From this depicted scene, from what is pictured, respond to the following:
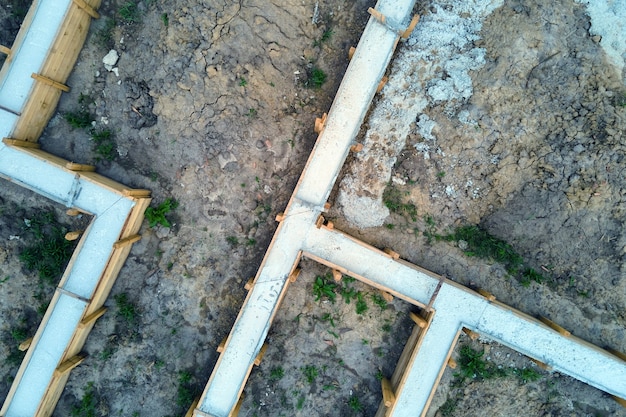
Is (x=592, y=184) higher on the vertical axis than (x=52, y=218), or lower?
higher

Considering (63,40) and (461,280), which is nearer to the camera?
(63,40)

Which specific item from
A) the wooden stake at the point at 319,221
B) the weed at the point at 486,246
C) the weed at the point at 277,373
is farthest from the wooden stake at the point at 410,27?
the weed at the point at 277,373

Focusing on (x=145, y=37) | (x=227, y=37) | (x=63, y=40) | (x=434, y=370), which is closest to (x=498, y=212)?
(x=434, y=370)

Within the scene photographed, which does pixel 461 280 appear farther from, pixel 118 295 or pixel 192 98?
pixel 118 295

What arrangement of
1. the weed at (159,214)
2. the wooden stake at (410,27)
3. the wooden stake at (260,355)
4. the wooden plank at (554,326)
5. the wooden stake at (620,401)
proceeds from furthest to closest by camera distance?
the weed at (159,214) → the wooden stake at (620,401) → the wooden stake at (260,355) → the wooden plank at (554,326) → the wooden stake at (410,27)

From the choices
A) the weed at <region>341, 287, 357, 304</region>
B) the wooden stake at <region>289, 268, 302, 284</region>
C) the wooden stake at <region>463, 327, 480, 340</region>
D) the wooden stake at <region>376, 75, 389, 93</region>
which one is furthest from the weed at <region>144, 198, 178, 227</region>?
the wooden stake at <region>463, 327, 480, 340</region>

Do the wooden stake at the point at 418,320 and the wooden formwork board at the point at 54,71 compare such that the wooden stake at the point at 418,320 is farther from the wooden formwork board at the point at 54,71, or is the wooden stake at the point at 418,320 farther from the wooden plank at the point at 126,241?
the wooden formwork board at the point at 54,71
